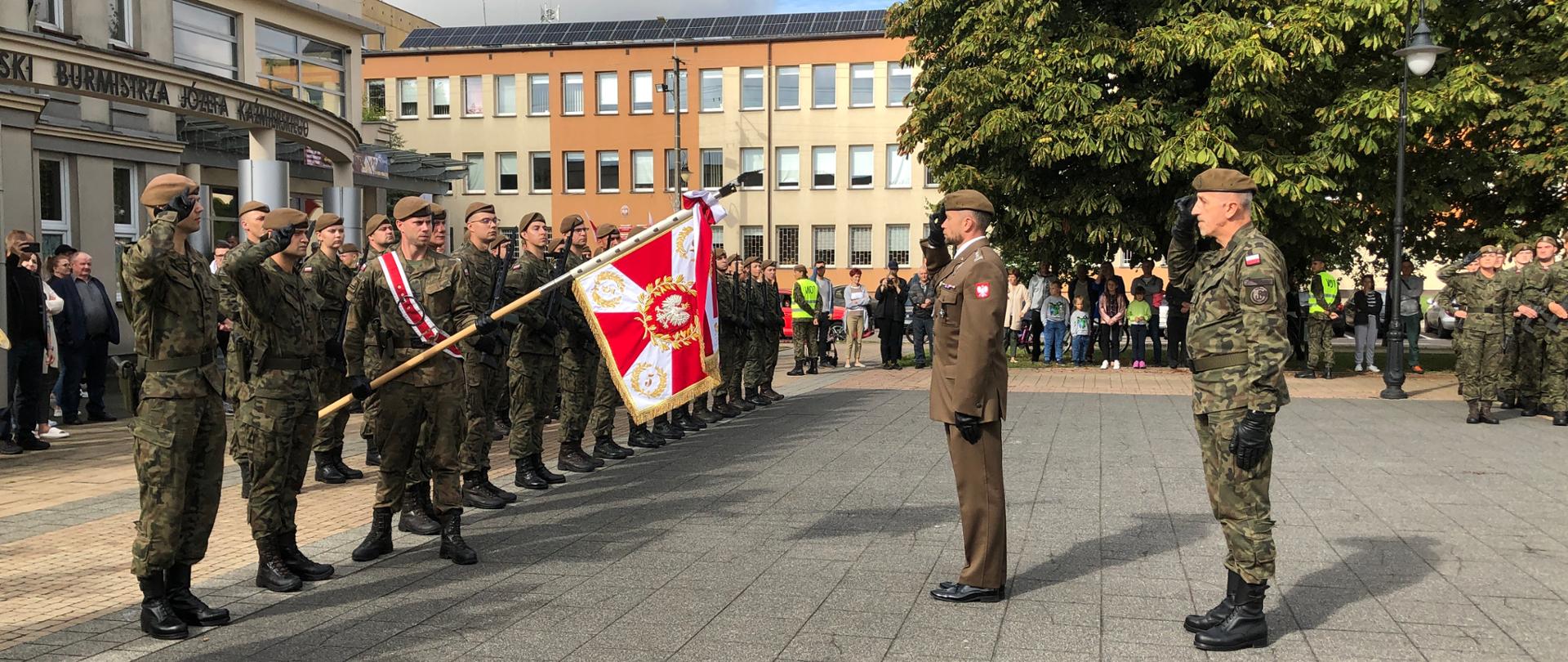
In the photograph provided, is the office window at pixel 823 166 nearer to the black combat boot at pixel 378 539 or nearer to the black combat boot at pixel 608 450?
the black combat boot at pixel 608 450

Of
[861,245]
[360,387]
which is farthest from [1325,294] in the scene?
[861,245]

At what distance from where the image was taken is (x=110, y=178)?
21.1 metres

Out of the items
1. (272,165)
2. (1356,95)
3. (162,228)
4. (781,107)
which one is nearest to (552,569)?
(162,228)

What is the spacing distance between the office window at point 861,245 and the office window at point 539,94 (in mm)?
15948

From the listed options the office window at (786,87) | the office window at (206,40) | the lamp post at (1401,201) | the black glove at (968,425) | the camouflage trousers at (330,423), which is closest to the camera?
the black glove at (968,425)

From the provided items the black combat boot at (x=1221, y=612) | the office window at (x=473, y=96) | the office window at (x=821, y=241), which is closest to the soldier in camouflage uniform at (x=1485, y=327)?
the black combat boot at (x=1221, y=612)

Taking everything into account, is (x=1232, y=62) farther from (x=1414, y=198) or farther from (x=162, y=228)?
(x=162, y=228)

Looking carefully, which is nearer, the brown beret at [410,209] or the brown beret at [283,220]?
the brown beret at [283,220]

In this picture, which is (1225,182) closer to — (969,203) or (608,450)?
(969,203)

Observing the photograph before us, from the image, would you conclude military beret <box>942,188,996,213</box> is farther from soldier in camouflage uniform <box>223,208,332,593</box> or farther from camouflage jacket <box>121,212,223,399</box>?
camouflage jacket <box>121,212,223,399</box>

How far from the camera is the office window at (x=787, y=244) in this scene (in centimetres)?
5566

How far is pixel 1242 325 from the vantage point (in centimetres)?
544

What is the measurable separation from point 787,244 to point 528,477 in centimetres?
4683

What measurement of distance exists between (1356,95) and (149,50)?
21765 mm
